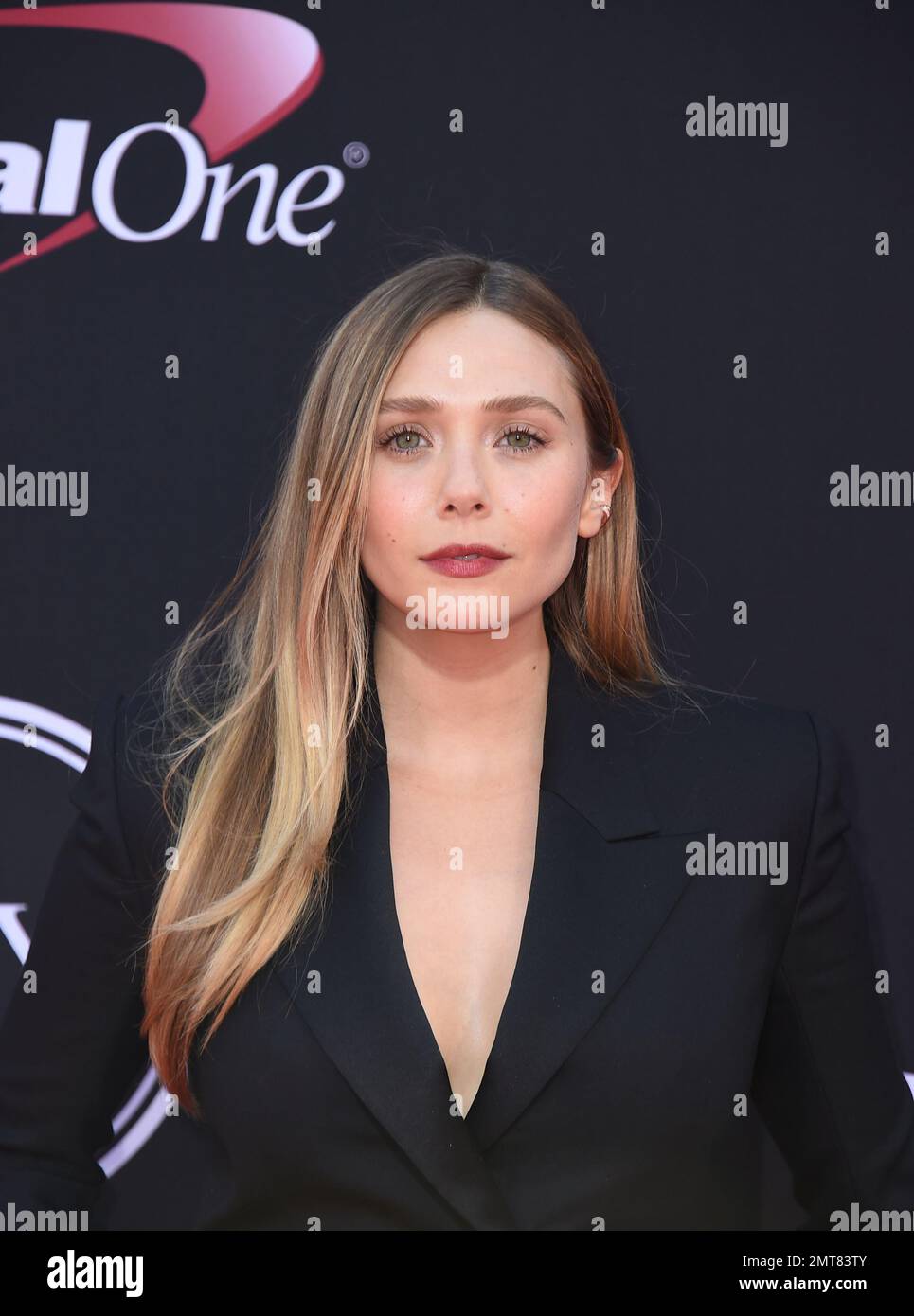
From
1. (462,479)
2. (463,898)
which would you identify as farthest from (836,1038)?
(462,479)

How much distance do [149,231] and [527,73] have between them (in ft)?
2.18

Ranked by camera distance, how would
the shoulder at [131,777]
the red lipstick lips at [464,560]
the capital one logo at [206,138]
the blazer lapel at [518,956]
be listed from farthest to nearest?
1. the capital one logo at [206,138]
2. the shoulder at [131,777]
3. the red lipstick lips at [464,560]
4. the blazer lapel at [518,956]

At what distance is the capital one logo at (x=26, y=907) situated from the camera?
2.45 m

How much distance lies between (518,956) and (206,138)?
1401 millimetres

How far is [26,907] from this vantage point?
245 centimetres

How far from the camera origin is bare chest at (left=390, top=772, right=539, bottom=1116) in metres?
1.98

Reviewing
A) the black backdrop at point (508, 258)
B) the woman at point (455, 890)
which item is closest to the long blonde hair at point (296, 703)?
the woman at point (455, 890)

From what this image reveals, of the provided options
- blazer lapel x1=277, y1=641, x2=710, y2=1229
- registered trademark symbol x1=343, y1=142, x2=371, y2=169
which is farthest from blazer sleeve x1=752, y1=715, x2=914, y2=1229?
registered trademark symbol x1=343, y1=142, x2=371, y2=169

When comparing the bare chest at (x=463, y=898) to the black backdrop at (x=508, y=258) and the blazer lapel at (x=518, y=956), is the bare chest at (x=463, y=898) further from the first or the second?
the black backdrop at (x=508, y=258)

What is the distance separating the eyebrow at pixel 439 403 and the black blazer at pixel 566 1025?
40cm

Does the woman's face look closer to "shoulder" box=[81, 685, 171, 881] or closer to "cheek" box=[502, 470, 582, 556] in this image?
"cheek" box=[502, 470, 582, 556]

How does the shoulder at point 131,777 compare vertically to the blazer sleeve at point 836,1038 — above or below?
above

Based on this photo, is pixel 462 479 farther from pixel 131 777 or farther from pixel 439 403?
pixel 131 777
